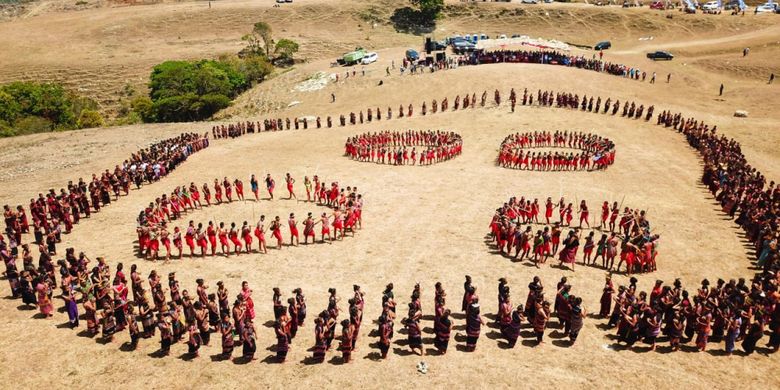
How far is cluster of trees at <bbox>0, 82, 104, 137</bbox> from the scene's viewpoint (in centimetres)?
5466

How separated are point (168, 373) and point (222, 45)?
3123 inches

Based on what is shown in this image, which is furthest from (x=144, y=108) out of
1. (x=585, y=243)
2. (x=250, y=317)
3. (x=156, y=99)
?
(x=585, y=243)

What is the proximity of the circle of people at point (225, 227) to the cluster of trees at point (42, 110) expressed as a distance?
37.3 m

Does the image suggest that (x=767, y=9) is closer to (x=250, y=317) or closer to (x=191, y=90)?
(x=191, y=90)

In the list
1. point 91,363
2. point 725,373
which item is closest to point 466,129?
point 725,373

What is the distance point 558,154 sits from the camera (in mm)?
32812

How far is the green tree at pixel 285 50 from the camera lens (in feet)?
248

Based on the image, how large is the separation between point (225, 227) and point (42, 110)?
153 feet

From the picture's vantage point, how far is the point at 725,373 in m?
13.0

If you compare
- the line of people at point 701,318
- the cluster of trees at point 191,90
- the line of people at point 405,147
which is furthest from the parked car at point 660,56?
the line of people at point 701,318

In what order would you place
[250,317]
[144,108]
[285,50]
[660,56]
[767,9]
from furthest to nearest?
[285,50]
[767,9]
[144,108]
[660,56]
[250,317]

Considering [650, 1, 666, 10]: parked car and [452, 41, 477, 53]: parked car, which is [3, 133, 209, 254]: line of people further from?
[650, 1, 666, 10]: parked car

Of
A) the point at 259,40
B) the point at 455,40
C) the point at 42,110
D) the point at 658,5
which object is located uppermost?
the point at 658,5

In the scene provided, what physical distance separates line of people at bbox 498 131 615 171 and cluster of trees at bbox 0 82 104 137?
46866 millimetres
